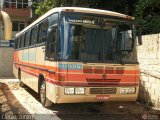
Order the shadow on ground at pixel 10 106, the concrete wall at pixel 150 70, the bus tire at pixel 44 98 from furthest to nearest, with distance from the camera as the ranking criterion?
the concrete wall at pixel 150 70, the bus tire at pixel 44 98, the shadow on ground at pixel 10 106

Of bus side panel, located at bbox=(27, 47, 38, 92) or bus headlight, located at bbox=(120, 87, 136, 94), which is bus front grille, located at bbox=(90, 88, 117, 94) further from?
bus side panel, located at bbox=(27, 47, 38, 92)

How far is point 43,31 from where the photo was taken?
36.9 ft

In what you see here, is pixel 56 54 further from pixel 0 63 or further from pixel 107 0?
pixel 0 63

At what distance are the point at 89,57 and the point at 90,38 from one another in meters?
0.50

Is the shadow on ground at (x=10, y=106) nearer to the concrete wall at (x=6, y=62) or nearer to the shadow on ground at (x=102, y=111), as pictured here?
the shadow on ground at (x=102, y=111)

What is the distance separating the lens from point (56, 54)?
9.23m

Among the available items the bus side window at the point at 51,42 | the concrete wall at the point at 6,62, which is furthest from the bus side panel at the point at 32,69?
the concrete wall at the point at 6,62

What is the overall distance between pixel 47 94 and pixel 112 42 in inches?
91.8

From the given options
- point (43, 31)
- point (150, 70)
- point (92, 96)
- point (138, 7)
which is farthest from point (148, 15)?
point (92, 96)

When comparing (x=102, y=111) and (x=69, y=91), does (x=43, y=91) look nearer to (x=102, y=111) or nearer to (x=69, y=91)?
(x=102, y=111)

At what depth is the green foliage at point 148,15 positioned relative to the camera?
46.9 feet

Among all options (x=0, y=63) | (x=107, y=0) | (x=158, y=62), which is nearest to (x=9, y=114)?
(x=158, y=62)

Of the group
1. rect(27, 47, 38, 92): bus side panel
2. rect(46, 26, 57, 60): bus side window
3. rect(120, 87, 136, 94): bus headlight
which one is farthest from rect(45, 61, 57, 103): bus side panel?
rect(27, 47, 38, 92): bus side panel

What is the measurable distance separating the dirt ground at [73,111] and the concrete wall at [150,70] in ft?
1.33
